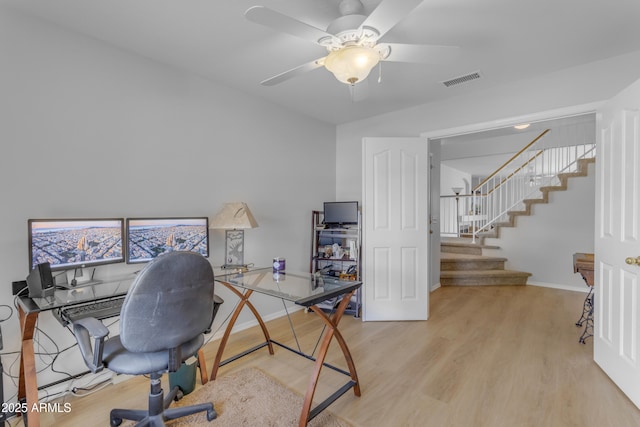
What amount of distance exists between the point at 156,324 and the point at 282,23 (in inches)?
61.9

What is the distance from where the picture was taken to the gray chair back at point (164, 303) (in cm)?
138

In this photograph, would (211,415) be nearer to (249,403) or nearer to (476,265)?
(249,403)

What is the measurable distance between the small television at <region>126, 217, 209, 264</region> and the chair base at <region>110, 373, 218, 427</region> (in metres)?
1.02

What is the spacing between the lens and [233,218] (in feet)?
8.89

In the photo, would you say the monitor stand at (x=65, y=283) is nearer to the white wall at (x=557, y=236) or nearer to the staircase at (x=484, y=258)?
the staircase at (x=484, y=258)

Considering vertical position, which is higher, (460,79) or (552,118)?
(460,79)

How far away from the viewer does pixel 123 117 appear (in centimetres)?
239

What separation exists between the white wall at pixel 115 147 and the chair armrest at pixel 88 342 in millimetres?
877

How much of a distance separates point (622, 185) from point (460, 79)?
1.55 metres

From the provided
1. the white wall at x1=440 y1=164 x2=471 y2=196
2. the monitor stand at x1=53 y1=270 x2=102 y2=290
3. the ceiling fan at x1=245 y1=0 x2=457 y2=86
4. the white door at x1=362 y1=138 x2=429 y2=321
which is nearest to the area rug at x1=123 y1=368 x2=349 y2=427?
the monitor stand at x1=53 y1=270 x2=102 y2=290

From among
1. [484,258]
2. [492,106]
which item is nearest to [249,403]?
[492,106]

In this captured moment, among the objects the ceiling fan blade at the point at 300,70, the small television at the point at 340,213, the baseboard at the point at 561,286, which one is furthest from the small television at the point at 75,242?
the baseboard at the point at 561,286

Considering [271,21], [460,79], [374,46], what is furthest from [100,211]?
[460,79]

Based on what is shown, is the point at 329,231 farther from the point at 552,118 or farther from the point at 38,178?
the point at 38,178
